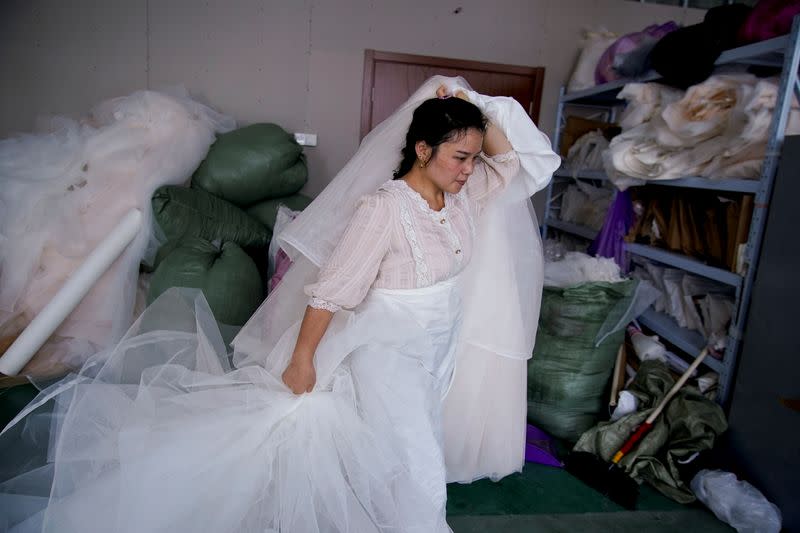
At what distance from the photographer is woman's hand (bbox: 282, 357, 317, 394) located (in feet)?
3.79

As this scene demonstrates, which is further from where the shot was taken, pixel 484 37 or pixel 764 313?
pixel 484 37

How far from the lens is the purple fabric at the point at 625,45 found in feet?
8.50

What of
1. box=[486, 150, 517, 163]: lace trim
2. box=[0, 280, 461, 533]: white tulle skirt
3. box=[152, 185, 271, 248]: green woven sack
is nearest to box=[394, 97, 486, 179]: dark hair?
box=[486, 150, 517, 163]: lace trim

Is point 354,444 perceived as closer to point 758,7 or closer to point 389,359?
point 389,359

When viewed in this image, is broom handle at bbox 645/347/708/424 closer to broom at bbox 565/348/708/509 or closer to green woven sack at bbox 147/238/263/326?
broom at bbox 565/348/708/509

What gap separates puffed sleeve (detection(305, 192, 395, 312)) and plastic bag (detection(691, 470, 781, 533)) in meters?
1.41

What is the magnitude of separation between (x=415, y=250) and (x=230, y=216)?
4.91 ft

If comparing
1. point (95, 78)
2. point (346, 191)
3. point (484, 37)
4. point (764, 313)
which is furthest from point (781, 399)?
point (95, 78)

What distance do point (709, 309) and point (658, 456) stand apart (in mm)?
605

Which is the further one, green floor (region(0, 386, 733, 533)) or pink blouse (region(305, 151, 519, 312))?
green floor (region(0, 386, 733, 533))

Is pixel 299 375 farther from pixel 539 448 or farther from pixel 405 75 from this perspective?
pixel 405 75

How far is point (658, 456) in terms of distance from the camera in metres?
1.90

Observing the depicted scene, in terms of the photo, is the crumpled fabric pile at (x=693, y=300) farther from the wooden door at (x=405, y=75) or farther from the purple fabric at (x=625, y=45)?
the wooden door at (x=405, y=75)

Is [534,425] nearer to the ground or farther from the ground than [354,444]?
nearer to the ground
